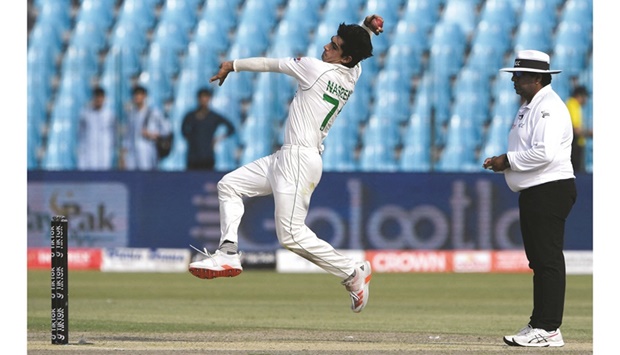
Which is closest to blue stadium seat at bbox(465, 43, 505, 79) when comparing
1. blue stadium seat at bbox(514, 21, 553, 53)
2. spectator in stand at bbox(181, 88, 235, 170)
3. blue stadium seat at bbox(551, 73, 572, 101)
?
blue stadium seat at bbox(514, 21, 553, 53)

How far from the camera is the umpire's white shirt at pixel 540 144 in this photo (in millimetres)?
6676

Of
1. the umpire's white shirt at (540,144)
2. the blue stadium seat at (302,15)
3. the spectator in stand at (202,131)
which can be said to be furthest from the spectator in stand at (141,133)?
the umpire's white shirt at (540,144)

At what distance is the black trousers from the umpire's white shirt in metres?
0.07

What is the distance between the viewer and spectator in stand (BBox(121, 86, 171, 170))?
15.1m

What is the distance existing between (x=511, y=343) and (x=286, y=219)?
1.44m

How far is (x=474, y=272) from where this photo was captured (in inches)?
589

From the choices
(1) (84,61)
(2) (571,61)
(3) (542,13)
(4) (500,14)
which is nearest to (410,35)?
(4) (500,14)

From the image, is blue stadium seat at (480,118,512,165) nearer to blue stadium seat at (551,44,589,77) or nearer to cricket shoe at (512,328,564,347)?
blue stadium seat at (551,44,589,77)

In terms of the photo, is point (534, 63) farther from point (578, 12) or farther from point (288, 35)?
point (578, 12)

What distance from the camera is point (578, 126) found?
15797 mm

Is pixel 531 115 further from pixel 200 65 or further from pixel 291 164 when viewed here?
pixel 200 65

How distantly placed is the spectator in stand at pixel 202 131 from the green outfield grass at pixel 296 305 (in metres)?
1.40

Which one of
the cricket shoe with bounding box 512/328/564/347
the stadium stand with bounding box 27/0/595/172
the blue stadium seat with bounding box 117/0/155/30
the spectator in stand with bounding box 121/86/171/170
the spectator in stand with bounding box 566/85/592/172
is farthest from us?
the blue stadium seat with bounding box 117/0/155/30

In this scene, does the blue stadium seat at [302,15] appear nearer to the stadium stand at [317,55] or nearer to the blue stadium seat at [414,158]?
the stadium stand at [317,55]
